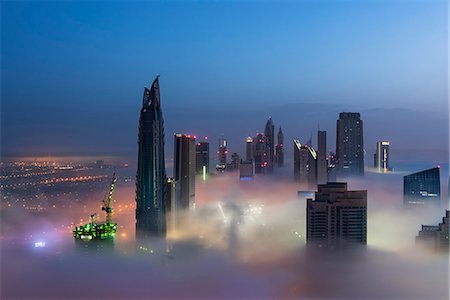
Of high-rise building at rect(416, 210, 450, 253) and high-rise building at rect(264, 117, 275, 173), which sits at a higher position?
high-rise building at rect(264, 117, 275, 173)

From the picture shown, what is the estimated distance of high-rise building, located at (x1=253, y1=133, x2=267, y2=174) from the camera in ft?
49.6

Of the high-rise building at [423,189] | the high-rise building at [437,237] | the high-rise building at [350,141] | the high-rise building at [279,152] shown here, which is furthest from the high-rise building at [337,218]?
the high-rise building at [279,152]

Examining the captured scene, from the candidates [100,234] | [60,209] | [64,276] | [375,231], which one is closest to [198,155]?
[60,209]

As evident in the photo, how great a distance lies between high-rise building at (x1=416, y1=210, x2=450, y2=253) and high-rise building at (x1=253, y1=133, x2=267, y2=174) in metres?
7.70

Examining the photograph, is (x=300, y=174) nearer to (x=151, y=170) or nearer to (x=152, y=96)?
(x=151, y=170)

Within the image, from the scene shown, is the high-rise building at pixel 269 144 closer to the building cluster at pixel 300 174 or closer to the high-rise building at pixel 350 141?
the building cluster at pixel 300 174

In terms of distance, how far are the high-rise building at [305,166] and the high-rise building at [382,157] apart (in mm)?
1933

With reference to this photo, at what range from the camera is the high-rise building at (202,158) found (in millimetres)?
13812

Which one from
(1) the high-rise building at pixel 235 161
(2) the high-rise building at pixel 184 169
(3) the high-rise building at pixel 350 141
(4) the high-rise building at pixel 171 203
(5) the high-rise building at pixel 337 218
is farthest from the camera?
(1) the high-rise building at pixel 235 161

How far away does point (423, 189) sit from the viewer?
35.7 ft

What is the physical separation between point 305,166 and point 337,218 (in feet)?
16.5

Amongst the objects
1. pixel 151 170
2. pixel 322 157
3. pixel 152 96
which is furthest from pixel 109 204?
pixel 322 157

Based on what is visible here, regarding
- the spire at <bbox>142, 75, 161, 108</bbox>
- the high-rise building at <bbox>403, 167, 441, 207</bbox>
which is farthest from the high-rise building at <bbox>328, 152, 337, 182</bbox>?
the spire at <bbox>142, 75, 161, 108</bbox>

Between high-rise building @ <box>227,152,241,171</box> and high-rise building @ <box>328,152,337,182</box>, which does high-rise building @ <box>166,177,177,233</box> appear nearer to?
high-rise building @ <box>328,152,337,182</box>
